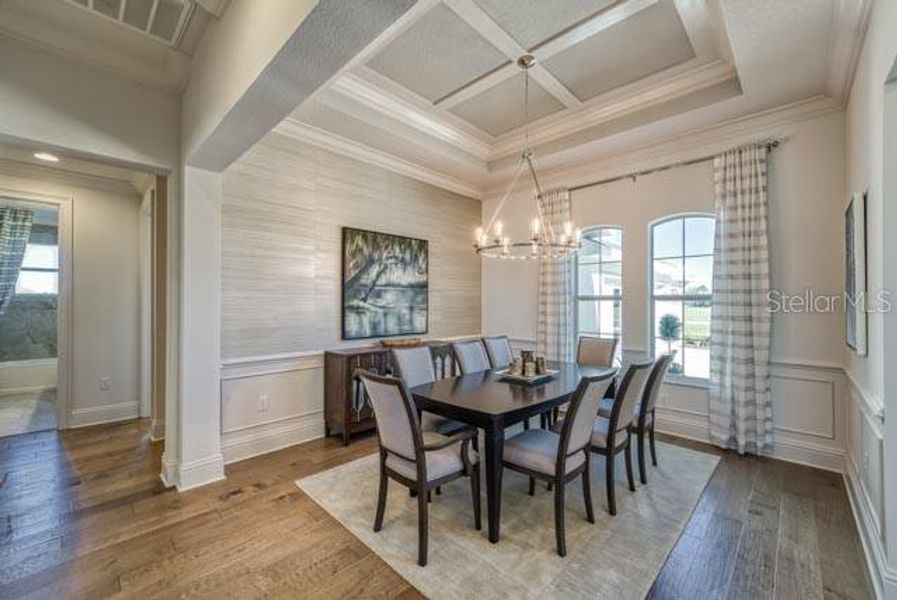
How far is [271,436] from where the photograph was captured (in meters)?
3.54

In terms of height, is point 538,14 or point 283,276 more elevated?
point 538,14

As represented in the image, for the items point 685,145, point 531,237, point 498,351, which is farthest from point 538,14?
point 498,351

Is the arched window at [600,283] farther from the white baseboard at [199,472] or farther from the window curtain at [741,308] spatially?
the white baseboard at [199,472]

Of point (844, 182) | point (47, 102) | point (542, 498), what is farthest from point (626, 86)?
point (47, 102)

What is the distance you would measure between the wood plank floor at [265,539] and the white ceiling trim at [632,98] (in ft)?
10.7

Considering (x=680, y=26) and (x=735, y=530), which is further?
(x=680, y=26)

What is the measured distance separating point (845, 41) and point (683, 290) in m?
2.22

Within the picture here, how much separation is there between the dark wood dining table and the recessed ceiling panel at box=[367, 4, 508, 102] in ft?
8.49

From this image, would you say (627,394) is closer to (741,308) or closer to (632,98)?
(741,308)

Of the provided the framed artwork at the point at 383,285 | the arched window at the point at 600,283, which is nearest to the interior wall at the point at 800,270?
the arched window at the point at 600,283

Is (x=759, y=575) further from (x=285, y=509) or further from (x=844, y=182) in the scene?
(x=844, y=182)

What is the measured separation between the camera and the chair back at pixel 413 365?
10.1 ft

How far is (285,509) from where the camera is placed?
257 centimetres

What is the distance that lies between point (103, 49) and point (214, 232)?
1.31 metres
